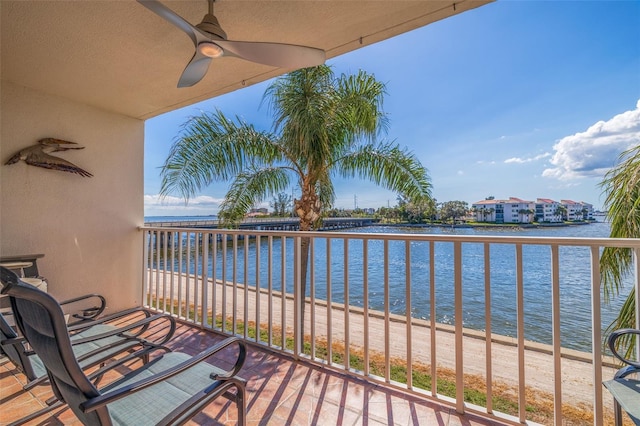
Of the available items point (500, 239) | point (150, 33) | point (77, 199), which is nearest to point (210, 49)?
point (150, 33)

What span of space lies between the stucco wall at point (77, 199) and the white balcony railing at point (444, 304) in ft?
1.15

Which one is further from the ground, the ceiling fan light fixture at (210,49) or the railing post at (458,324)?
the ceiling fan light fixture at (210,49)

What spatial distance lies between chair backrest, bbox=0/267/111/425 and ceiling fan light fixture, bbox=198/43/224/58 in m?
1.62

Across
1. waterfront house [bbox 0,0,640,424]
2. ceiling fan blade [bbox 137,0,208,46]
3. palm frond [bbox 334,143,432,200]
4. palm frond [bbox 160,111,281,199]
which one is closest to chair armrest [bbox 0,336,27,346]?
waterfront house [bbox 0,0,640,424]

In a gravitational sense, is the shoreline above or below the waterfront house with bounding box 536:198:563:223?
below

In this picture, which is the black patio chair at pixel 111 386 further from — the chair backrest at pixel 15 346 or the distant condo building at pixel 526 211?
the distant condo building at pixel 526 211

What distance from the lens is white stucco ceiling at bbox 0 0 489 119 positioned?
1.84 meters

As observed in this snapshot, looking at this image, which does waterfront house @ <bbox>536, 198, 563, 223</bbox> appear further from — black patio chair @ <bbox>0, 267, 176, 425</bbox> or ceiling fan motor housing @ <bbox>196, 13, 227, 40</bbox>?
black patio chair @ <bbox>0, 267, 176, 425</bbox>

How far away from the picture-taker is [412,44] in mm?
4660

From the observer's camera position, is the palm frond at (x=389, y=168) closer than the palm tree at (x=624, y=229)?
No

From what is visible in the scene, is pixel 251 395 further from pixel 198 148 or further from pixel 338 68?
pixel 338 68

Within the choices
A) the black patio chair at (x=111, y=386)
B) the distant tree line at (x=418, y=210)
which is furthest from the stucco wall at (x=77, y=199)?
the black patio chair at (x=111, y=386)

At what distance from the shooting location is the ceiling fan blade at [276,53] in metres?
1.77

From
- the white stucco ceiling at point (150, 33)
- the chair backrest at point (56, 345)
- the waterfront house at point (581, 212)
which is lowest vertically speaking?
the chair backrest at point (56, 345)
